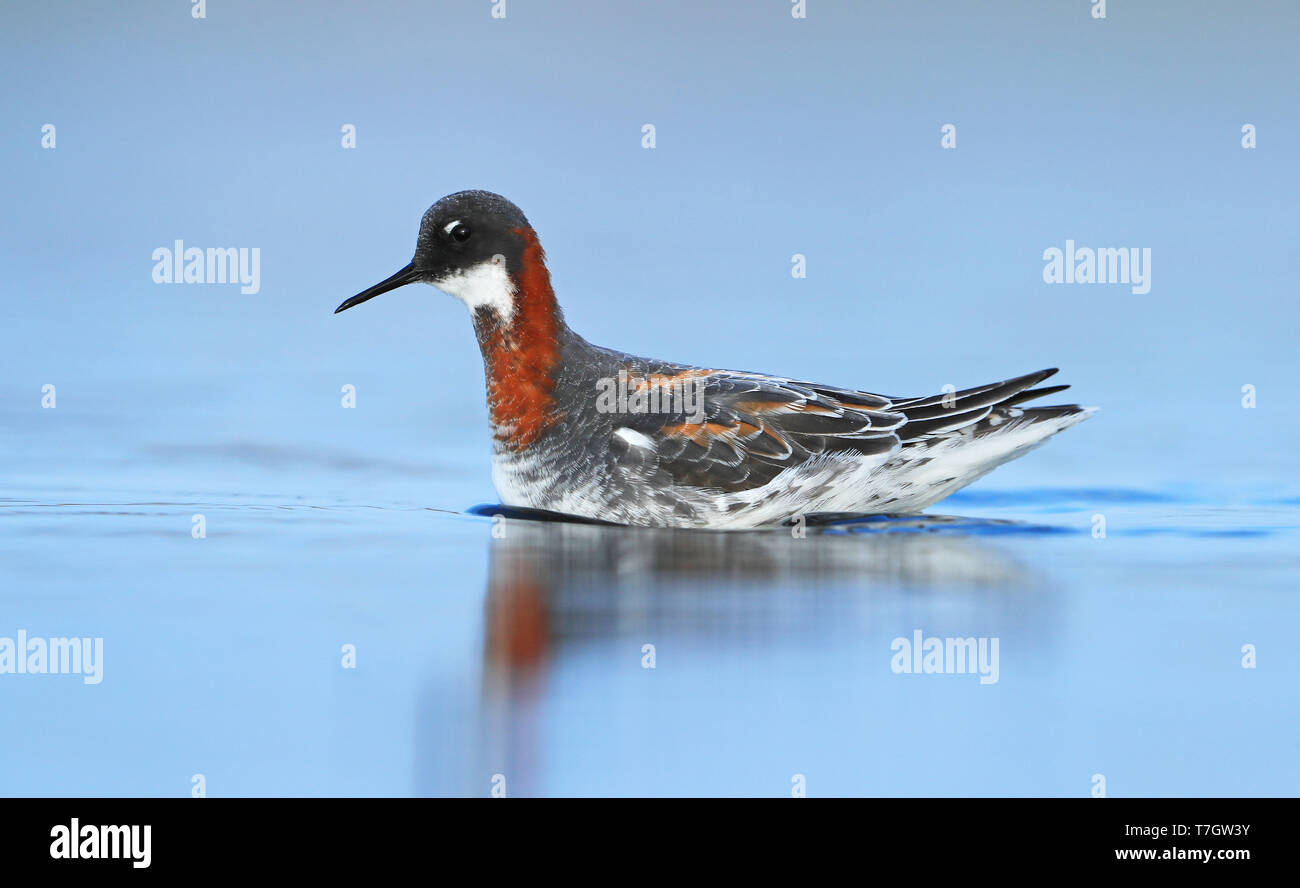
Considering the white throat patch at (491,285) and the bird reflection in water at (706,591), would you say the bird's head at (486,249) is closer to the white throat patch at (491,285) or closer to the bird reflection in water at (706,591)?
the white throat patch at (491,285)

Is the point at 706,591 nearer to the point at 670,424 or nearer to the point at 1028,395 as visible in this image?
the point at 670,424

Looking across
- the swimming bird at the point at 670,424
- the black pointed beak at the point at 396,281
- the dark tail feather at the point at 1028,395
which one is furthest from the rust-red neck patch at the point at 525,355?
the dark tail feather at the point at 1028,395

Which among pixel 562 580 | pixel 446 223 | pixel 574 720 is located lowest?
pixel 574 720

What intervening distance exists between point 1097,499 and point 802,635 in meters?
3.94

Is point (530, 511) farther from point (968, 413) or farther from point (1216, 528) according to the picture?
point (1216, 528)

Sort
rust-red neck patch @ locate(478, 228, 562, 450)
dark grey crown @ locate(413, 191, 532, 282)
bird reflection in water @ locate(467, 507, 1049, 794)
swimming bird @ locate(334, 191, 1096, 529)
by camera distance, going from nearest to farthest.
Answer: bird reflection in water @ locate(467, 507, 1049, 794)
swimming bird @ locate(334, 191, 1096, 529)
rust-red neck patch @ locate(478, 228, 562, 450)
dark grey crown @ locate(413, 191, 532, 282)

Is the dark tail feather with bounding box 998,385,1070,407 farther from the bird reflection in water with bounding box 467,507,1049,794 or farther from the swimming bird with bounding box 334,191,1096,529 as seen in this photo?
the bird reflection in water with bounding box 467,507,1049,794

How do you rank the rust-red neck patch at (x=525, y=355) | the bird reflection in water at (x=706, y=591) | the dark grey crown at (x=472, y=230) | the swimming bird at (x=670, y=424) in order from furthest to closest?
the dark grey crown at (x=472, y=230)
the rust-red neck patch at (x=525, y=355)
the swimming bird at (x=670, y=424)
the bird reflection in water at (x=706, y=591)

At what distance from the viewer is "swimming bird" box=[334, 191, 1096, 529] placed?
28.9 ft

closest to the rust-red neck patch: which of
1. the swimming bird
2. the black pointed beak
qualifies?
the swimming bird

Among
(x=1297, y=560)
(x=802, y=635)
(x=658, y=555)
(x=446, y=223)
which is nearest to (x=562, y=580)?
(x=658, y=555)

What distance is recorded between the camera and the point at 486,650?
619 centimetres

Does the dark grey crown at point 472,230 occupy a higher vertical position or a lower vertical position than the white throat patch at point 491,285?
higher

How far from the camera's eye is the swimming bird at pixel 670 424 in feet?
28.9
